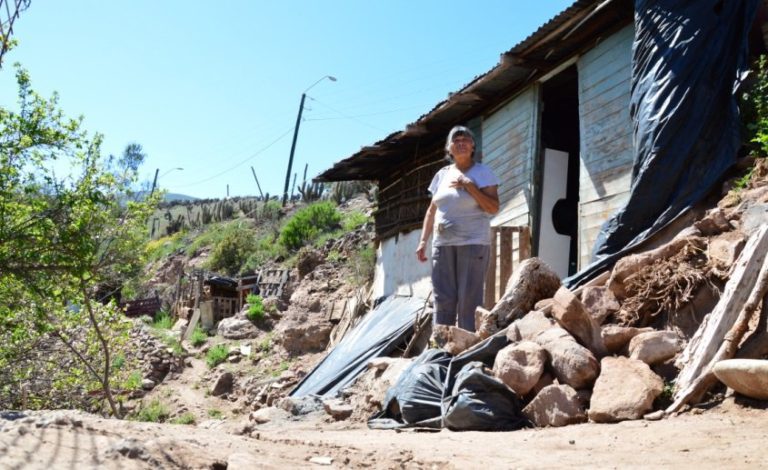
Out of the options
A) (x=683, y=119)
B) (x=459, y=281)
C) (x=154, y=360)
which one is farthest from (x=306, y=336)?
(x=683, y=119)

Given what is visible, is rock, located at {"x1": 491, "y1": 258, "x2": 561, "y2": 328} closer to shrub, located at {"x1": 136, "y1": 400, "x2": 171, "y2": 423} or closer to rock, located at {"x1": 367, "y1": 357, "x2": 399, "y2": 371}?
rock, located at {"x1": 367, "y1": 357, "x2": 399, "y2": 371}

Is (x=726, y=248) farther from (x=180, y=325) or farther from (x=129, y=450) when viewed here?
(x=180, y=325)

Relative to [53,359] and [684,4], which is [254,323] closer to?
[53,359]

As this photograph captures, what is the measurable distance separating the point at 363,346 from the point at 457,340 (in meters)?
4.48

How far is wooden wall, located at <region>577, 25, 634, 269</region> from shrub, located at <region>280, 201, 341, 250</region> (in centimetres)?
1685

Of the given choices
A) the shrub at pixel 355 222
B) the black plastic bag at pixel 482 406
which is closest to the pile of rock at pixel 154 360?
the shrub at pixel 355 222

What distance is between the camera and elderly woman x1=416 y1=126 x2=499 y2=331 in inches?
197

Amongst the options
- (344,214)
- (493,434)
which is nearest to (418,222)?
(493,434)

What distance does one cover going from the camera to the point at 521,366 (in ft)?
12.3

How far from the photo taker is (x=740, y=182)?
4637 mm

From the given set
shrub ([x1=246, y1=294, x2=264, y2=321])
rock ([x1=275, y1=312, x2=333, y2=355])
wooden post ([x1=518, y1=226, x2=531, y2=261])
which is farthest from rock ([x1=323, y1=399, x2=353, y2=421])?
shrub ([x1=246, y1=294, x2=264, y2=321])

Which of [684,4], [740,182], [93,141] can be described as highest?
[684,4]

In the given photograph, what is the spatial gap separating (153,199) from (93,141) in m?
2.10

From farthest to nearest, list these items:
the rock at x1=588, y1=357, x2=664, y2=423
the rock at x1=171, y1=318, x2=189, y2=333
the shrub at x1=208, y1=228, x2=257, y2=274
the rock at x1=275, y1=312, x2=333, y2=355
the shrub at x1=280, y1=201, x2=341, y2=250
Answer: the shrub at x1=208, y1=228, x2=257, y2=274
the shrub at x1=280, y1=201, x2=341, y2=250
the rock at x1=171, y1=318, x2=189, y2=333
the rock at x1=275, y1=312, x2=333, y2=355
the rock at x1=588, y1=357, x2=664, y2=423
